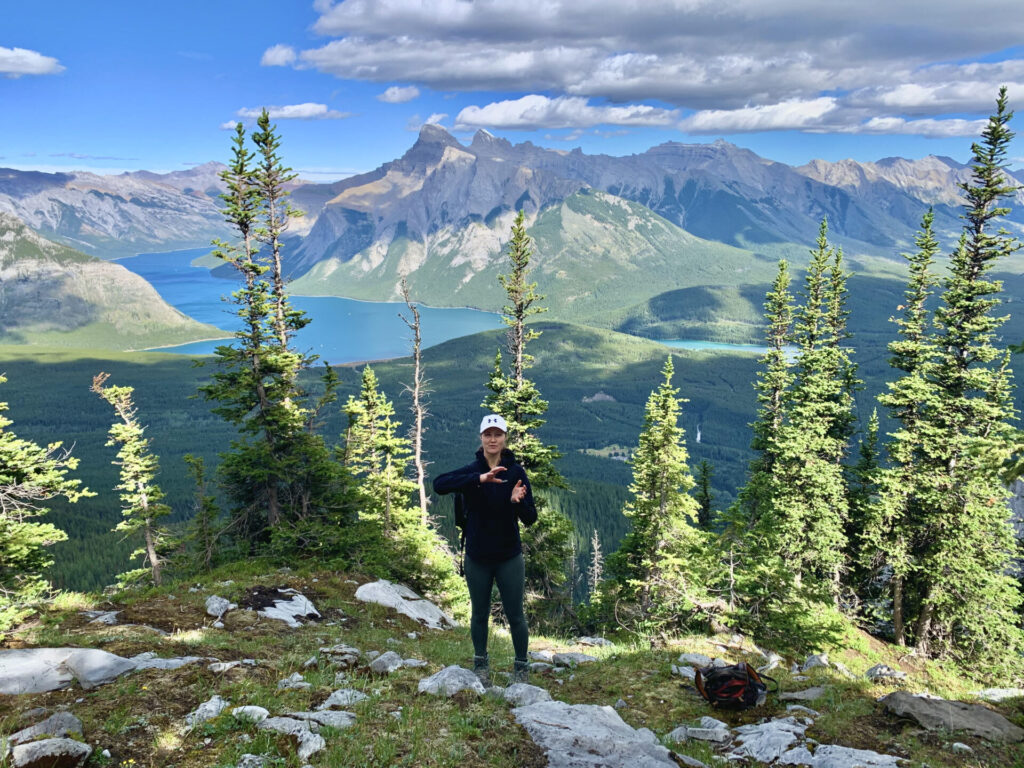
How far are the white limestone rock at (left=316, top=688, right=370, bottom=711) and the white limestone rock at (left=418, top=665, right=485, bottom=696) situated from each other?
871 millimetres

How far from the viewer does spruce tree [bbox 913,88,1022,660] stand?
23.4m

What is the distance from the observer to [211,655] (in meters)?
8.84

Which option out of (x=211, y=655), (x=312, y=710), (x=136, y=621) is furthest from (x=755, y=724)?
(x=136, y=621)

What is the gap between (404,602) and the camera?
16922mm

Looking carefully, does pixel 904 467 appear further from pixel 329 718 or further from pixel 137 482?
pixel 137 482

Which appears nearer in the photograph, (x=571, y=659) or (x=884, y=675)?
(x=884, y=675)

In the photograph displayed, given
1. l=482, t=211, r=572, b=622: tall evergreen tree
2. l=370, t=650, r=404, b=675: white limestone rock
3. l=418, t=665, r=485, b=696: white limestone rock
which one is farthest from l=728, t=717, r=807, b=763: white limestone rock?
l=482, t=211, r=572, b=622: tall evergreen tree

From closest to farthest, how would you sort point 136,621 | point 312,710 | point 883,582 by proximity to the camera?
point 312,710 < point 136,621 < point 883,582

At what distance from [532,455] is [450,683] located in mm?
19643

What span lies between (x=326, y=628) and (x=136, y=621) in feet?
12.1

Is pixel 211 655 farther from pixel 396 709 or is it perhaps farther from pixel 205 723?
pixel 396 709

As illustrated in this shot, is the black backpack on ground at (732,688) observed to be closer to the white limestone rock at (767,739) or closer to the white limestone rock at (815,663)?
the white limestone rock at (767,739)

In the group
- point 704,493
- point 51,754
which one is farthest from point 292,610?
point 704,493

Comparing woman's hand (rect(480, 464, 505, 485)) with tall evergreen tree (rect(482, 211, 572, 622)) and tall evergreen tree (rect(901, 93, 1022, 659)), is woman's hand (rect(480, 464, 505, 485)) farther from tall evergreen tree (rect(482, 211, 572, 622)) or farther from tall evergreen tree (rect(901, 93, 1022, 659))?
tall evergreen tree (rect(901, 93, 1022, 659))
